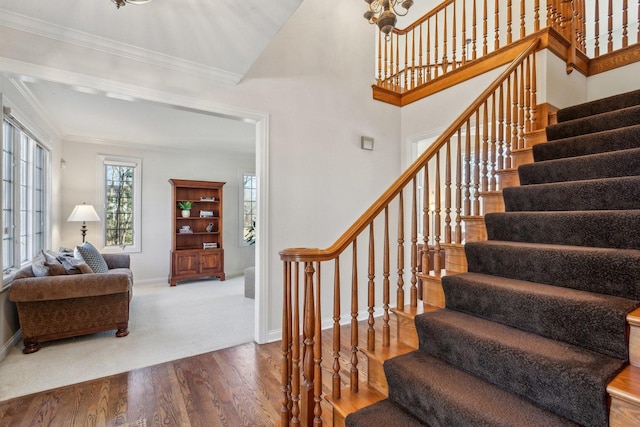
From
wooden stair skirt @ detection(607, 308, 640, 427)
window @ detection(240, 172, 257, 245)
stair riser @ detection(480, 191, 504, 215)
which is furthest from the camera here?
window @ detection(240, 172, 257, 245)

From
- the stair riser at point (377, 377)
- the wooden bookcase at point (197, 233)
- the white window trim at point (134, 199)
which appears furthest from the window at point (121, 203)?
the stair riser at point (377, 377)

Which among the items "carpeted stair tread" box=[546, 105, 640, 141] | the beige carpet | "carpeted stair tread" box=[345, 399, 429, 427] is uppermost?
"carpeted stair tread" box=[546, 105, 640, 141]

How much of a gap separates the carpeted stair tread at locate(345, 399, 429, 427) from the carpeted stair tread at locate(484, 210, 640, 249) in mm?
1297

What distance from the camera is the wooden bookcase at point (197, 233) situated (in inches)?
225

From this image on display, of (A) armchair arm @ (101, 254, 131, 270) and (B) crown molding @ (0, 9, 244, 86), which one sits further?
(A) armchair arm @ (101, 254, 131, 270)

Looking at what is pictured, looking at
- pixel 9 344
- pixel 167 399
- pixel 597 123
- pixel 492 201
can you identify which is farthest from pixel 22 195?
pixel 597 123

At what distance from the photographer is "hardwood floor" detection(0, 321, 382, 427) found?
188 cm

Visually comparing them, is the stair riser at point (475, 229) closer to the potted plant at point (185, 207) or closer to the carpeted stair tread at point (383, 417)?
the carpeted stair tread at point (383, 417)

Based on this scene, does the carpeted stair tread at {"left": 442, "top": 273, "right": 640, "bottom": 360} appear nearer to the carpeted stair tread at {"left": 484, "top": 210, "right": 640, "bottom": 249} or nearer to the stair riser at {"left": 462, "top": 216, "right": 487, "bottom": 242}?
the carpeted stair tread at {"left": 484, "top": 210, "right": 640, "bottom": 249}

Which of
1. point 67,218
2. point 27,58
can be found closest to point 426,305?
point 27,58

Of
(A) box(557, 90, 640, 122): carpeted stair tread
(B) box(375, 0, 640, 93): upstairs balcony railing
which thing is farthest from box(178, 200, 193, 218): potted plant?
(A) box(557, 90, 640, 122): carpeted stair tread

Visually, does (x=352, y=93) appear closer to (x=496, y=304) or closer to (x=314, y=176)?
(x=314, y=176)

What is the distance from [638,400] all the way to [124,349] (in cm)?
348

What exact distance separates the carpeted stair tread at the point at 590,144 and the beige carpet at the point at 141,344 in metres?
3.17
